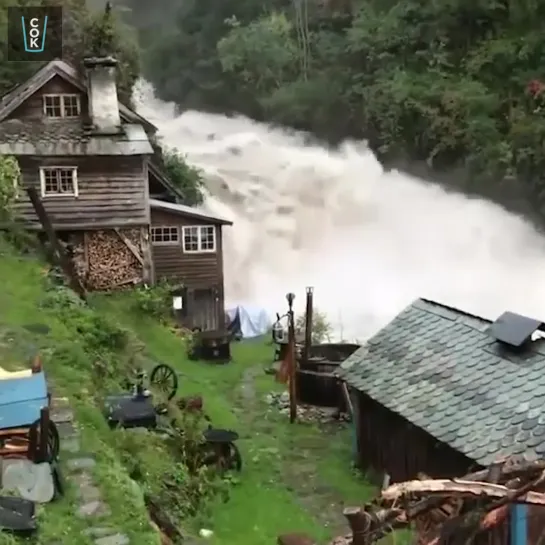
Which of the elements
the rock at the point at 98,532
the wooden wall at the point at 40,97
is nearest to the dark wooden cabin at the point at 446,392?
the rock at the point at 98,532

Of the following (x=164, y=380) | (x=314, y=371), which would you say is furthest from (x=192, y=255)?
(x=164, y=380)

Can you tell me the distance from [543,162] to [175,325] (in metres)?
18.9

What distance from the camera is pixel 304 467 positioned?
657 inches

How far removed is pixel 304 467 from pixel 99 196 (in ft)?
40.3

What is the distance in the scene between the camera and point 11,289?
18.3 metres

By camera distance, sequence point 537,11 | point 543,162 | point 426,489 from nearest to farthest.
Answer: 1. point 426,489
2. point 543,162
3. point 537,11

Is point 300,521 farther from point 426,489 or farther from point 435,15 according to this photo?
point 435,15

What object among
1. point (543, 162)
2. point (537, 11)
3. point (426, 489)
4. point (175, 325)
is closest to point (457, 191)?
point (543, 162)

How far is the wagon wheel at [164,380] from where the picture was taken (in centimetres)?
1762

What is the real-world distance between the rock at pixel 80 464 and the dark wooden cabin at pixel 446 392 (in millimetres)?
4699

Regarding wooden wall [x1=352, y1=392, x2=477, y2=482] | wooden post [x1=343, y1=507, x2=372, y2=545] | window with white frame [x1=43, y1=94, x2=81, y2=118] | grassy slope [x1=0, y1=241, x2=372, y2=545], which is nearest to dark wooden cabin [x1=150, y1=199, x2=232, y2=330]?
window with white frame [x1=43, y1=94, x2=81, y2=118]

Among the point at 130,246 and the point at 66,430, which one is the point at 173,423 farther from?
the point at 130,246

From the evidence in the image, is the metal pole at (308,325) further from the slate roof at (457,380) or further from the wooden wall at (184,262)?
the wooden wall at (184,262)

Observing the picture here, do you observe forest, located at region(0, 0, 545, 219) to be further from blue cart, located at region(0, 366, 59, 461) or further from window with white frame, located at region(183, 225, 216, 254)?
blue cart, located at region(0, 366, 59, 461)
